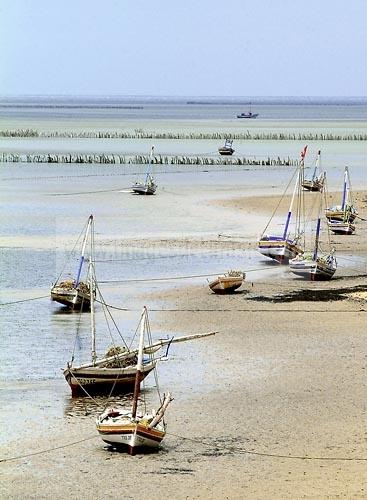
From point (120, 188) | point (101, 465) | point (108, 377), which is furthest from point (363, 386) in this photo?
point (120, 188)

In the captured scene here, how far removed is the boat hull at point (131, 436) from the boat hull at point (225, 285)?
19522mm

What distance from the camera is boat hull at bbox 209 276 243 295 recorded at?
4675 centimetres

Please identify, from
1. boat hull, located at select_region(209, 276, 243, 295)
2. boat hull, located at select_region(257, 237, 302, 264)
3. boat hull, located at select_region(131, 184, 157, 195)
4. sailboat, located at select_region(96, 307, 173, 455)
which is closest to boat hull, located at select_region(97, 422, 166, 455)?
sailboat, located at select_region(96, 307, 173, 455)

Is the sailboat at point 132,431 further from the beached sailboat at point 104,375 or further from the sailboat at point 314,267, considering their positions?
the sailboat at point 314,267

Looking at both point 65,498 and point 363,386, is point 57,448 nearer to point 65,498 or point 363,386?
point 65,498

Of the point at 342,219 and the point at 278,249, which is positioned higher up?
the point at 342,219

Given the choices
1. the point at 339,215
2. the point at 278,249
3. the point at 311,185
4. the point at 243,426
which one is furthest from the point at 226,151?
the point at 243,426

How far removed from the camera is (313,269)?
50000mm

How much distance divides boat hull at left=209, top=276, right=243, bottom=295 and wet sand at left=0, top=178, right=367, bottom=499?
221 cm

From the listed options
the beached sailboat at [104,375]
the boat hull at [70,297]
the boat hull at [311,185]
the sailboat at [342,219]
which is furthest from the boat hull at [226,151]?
the beached sailboat at [104,375]

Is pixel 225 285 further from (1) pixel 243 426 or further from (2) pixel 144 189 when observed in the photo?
(2) pixel 144 189

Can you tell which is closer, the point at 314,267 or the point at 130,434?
the point at 130,434

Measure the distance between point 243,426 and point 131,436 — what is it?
11.5 ft

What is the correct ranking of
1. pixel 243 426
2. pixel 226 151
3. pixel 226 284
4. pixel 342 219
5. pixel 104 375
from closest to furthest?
pixel 243 426, pixel 104 375, pixel 226 284, pixel 342 219, pixel 226 151
